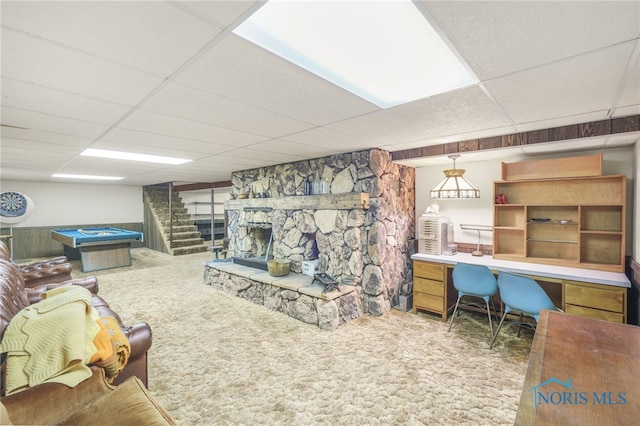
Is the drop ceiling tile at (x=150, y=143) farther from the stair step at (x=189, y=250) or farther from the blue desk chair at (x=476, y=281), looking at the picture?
the stair step at (x=189, y=250)

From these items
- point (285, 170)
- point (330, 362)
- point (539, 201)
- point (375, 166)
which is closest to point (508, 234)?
point (539, 201)

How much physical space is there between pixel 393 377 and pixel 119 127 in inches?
121

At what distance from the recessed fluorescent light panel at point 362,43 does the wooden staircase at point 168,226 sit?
770 cm

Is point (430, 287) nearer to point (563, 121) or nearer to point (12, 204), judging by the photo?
point (563, 121)

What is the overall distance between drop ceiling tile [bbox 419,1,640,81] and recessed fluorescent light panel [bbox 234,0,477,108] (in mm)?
112

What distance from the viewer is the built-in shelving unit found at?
2.90 meters

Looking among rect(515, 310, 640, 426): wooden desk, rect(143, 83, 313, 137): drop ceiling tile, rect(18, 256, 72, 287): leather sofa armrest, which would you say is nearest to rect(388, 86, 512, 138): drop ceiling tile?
rect(143, 83, 313, 137): drop ceiling tile

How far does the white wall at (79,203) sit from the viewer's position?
730 cm

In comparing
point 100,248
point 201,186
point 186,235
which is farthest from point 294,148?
point 186,235

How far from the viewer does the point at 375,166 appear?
3.44 metres

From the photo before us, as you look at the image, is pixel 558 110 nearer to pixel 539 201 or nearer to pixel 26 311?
pixel 539 201

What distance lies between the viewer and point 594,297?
99.0 inches

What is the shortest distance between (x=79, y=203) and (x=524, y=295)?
33.2 feet

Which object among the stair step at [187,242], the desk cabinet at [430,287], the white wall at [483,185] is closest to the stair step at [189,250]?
the stair step at [187,242]
